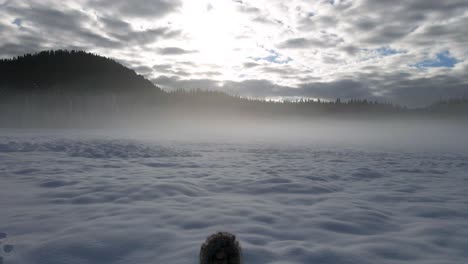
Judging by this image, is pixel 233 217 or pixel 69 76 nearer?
pixel 233 217

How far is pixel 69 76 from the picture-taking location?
14875 centimetres

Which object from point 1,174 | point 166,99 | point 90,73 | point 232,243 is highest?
point 90,73

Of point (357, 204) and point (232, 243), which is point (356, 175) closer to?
point (357, 204)

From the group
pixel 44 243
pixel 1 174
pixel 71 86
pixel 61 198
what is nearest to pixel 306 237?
pixel 44 243

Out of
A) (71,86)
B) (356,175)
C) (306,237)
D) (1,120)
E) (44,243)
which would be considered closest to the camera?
(44,243)

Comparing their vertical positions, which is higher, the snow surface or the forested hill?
the forested hill

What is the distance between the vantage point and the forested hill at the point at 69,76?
133750 mm

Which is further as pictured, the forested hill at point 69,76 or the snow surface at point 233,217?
the forested hill at point 69,76

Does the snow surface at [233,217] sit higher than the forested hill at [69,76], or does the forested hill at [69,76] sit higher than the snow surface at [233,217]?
the forested hill at [69,76]

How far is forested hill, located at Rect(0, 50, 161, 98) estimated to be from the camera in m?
134

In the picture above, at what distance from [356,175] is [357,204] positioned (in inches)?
171

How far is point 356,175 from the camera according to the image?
992 centimetres

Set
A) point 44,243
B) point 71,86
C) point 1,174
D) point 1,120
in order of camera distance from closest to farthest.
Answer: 1. point 44,243
2. point 1,174
3. point 1,120
4. point 71,86

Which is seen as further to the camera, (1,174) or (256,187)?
(1,174)
